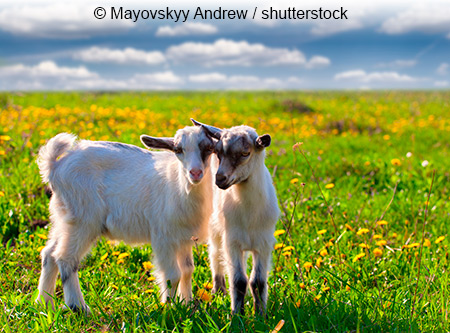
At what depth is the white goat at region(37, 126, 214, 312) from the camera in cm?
373

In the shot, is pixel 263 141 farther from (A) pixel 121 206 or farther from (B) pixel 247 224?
(A) pixel 121 206

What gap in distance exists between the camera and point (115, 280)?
433 cm

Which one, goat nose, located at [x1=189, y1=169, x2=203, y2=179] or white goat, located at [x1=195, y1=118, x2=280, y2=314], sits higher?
goat nose, located at [x1=189, y1=169, x2=203, y2=179]

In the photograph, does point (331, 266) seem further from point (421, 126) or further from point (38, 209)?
point (421, 126)

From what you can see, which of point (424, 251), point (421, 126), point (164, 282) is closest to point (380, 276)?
point (424, 251)

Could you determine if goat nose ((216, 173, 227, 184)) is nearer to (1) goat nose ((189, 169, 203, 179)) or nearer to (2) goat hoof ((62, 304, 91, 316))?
(1) goat nose ((189, 169, 203, 179))

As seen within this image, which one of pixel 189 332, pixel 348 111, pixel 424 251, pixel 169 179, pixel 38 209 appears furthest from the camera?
pixel 348 111

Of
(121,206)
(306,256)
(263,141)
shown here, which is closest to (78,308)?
(121,206)

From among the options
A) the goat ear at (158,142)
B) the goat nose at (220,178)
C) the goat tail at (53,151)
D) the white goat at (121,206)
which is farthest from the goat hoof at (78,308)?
the goat nose at (220,178)

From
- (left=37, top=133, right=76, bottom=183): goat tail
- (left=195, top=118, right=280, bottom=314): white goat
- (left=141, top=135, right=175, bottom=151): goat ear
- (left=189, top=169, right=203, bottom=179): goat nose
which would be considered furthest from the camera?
(left=37, top=133, right=76, bottom=183): goat tail

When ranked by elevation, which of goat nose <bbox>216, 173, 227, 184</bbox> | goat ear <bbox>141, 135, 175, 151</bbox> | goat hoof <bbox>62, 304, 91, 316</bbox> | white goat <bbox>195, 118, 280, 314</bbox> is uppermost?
goat ear <bbox>141, 135, 175, 151</bbox>

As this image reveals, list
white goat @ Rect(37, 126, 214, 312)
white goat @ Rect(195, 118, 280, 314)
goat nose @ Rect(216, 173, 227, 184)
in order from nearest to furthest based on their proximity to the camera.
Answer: goat nose @ Rect(216, 173, 227, 184)
white goat @ Rect(195, 118, 280, 314)
white goat @ Rect(37, 126, 214, 312)

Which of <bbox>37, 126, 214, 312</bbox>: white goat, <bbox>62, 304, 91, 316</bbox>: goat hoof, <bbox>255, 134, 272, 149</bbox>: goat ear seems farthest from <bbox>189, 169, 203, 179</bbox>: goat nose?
<bbox>62, 304, 91, 316</bbox>: goat hoof

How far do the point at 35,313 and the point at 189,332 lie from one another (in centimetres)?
128
